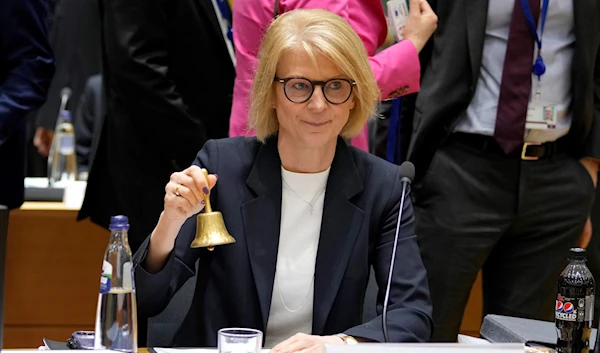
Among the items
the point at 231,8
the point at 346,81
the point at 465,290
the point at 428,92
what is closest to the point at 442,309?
the point at 465,290

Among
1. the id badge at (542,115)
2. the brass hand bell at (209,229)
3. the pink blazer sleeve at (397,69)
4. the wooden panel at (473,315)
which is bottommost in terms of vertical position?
the wooden panel at (473,315)

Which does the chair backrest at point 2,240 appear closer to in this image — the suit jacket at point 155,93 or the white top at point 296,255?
the white top at point 296,255

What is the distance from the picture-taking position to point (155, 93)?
132 inches

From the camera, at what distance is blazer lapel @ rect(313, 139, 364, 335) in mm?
2482

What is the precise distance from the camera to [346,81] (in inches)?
97.3

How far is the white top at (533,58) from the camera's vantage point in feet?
10.5

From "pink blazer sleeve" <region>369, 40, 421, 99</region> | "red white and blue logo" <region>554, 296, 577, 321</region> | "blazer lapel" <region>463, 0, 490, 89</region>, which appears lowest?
"red white and blue logo" <region>554, 296, 577, 321</region>

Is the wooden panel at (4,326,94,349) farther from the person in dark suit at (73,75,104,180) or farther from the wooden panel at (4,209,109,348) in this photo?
the person in dark suit at (73,75,104,180)

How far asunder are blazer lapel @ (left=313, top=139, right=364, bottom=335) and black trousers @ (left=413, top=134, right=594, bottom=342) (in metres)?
0.74

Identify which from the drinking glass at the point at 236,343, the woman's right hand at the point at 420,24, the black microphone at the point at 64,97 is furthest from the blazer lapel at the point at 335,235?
the black microphone at the point at 64,97

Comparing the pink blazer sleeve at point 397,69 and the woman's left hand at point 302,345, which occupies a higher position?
the pink blazer sleeve at point 397,69

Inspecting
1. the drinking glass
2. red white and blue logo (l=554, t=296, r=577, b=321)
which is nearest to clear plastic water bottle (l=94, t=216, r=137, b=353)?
the drinking glass

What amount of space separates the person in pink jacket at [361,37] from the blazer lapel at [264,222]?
30cm

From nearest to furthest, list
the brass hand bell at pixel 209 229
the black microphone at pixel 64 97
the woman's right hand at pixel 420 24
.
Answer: the brass hand bell at pixel 209 229, the woman's right hand at pixel 420 24, the black microphone at pixel 64 97
